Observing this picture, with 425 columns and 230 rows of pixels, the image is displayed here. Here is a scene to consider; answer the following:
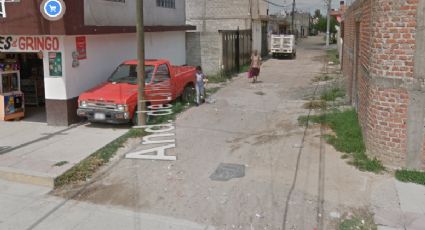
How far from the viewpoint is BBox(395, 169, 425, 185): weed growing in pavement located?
709 cm

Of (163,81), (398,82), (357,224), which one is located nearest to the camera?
(357,224)

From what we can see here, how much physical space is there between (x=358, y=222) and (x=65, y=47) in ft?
27.3

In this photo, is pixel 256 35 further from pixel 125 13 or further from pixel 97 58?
pixel 97 58

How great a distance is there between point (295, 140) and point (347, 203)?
349 centimetres

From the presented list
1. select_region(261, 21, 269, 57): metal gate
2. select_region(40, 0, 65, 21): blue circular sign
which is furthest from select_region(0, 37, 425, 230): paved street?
select_region(261, 21, 269, 57): metal gate

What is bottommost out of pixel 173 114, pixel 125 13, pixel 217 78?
pixel 173 114

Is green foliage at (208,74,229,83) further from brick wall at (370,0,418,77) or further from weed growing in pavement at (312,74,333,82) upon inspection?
brick wall at (370,0,418,77)

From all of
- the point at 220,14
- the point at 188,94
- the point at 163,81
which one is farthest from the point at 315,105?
the point at 220,14

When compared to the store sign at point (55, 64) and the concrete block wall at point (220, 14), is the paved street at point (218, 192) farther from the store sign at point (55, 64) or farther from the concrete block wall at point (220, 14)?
the concrete block wall at point (220, 14)

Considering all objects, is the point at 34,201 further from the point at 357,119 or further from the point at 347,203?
the point at 357,119

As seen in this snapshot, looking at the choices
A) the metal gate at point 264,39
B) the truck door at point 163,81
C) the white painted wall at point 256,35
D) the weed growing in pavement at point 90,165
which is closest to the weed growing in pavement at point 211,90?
the truck door at point 163,81

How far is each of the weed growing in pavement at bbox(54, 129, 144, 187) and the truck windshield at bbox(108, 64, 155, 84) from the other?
2.39 m

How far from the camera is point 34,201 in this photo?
677 centimetres

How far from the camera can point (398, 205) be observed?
20.6 ft
